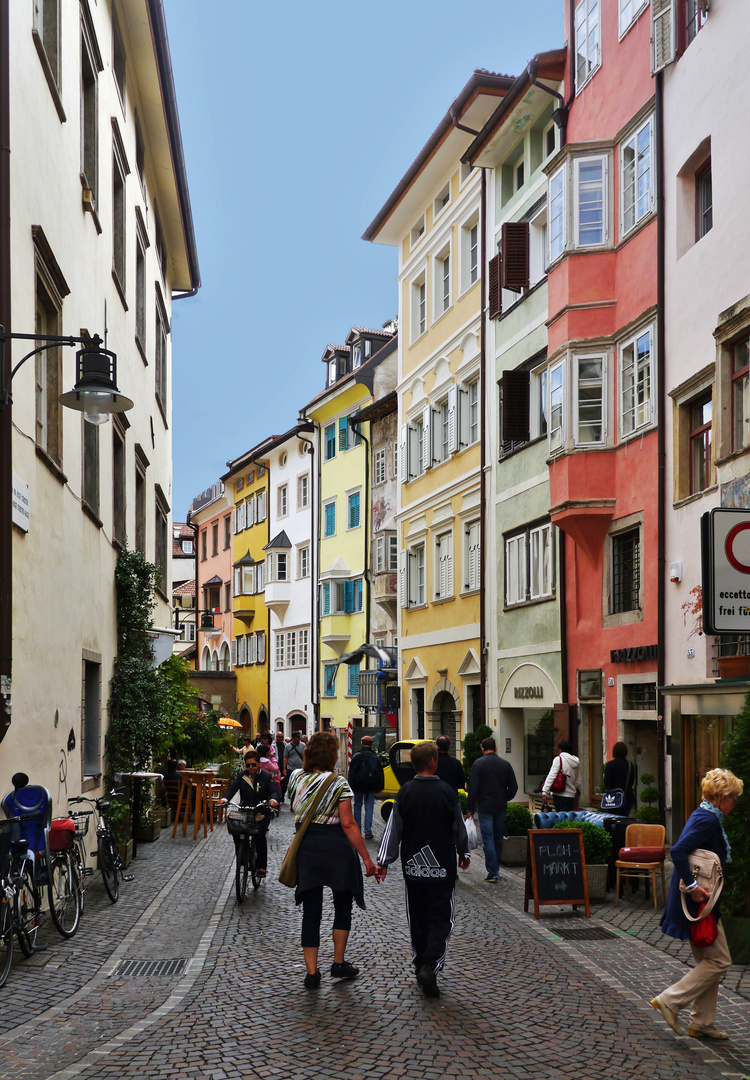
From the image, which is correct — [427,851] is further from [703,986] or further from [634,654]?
[634,654]

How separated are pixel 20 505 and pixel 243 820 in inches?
178

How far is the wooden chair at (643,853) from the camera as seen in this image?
12914 millimetres

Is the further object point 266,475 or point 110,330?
point 266,475

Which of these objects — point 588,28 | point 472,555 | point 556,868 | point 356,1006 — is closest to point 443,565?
point 472,555

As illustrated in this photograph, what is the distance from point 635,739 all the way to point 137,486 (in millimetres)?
10373

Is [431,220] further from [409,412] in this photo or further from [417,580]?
[417,580]

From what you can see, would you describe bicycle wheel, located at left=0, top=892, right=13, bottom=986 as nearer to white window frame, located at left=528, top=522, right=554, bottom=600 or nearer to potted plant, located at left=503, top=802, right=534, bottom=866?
potted plant, located at left=503, top=802, right=534, bottom=866

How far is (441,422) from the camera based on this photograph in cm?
3284

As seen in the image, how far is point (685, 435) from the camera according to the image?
1819 centimetres

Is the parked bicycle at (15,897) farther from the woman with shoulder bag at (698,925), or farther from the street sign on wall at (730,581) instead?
the street sign on wall at (730,581)

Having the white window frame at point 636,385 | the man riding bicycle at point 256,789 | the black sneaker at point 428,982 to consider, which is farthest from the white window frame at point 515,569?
the black sneaker at point 428,982

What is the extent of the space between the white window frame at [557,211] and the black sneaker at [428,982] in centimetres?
1570

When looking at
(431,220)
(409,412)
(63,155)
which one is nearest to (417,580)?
(409,412)

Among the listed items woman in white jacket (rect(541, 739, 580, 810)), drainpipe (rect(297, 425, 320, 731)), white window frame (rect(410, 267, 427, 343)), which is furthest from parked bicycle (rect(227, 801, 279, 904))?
drainpipe (rect(297, 425, 320, 731))
